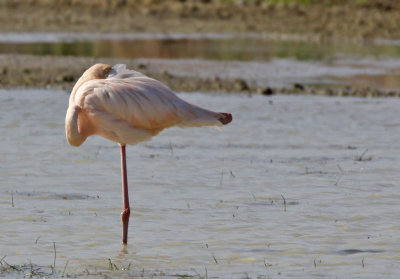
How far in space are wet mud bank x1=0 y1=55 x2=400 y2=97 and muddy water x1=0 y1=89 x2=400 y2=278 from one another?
218 cm

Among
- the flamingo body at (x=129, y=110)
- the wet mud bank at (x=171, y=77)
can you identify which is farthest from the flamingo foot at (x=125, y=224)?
the wet mud bank at (x=171, y=77)

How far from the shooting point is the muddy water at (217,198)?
6.30 metres

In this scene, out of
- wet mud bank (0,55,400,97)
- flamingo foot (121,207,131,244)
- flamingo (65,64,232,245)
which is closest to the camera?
flamingo (65,64,232,245)

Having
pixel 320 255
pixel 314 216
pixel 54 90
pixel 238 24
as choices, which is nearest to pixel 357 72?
pixel 54 90

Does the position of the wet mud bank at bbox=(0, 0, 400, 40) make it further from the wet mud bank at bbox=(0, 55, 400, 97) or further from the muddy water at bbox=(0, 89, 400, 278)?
the muddy water at bbox=(0, 89, 400, 278)

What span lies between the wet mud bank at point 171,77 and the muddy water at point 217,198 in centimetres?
218

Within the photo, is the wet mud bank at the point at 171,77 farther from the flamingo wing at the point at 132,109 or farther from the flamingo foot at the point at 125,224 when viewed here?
the flamingo foot at the point at 125,224

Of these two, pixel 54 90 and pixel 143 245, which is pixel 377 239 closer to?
pixel 143 245

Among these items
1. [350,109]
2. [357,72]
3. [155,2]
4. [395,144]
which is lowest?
[155,2]

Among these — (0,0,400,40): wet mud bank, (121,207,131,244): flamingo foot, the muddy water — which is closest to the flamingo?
(121,207,131,244): flamingo foot

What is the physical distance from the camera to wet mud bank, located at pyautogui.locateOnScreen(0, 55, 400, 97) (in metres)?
14.5

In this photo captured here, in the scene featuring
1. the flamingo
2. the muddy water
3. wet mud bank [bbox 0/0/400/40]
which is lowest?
wet mud bank [bbox 0/0/400/40]

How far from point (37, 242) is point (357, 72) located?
11.5 meters

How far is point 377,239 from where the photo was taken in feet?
22.3
